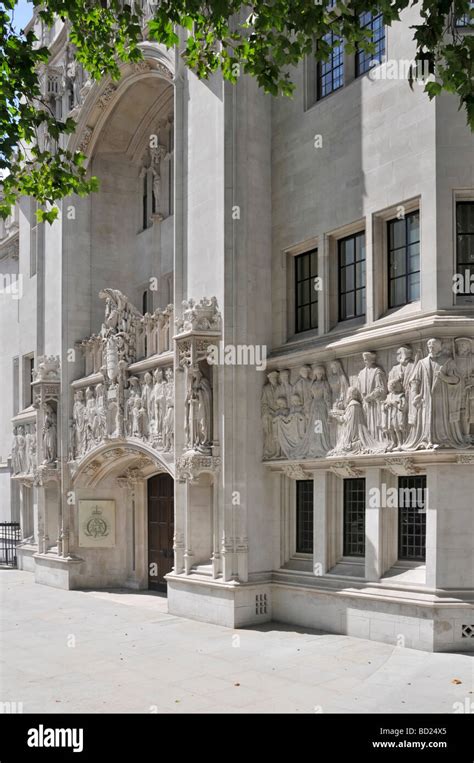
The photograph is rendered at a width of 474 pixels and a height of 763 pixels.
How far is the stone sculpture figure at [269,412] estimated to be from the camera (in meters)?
18.1

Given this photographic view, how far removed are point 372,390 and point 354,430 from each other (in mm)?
870

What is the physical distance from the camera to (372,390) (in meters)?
15.8

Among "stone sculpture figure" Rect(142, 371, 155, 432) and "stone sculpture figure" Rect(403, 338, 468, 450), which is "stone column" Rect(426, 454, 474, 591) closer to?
A: "stone sculpture figure" Rect(403, 338, 468, 450)

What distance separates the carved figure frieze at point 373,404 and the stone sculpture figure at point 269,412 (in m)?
0.02

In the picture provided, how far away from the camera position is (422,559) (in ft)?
50.7

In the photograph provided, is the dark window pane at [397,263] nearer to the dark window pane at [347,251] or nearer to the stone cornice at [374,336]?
the stone cornice at [374,336]

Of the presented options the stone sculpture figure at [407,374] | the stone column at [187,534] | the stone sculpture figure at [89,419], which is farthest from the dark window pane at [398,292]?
the stone sculpture figure at [89,419]

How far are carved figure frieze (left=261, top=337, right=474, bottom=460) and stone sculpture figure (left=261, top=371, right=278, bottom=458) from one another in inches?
0.7

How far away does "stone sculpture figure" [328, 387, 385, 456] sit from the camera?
15922 mm

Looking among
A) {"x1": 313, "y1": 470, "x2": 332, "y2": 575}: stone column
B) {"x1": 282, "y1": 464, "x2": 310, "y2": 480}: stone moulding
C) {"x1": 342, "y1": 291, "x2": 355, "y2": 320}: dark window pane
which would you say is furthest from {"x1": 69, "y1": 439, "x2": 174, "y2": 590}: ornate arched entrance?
{"x1": 342, "y1": 291, "x2": 355, "y2": 320}: dark window pane

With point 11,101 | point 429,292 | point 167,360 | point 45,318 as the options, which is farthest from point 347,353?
point 45,318

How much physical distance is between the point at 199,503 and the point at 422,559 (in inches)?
220

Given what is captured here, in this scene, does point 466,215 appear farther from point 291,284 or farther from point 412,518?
point 412,518

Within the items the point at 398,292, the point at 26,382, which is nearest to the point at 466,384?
the point at 398,292
